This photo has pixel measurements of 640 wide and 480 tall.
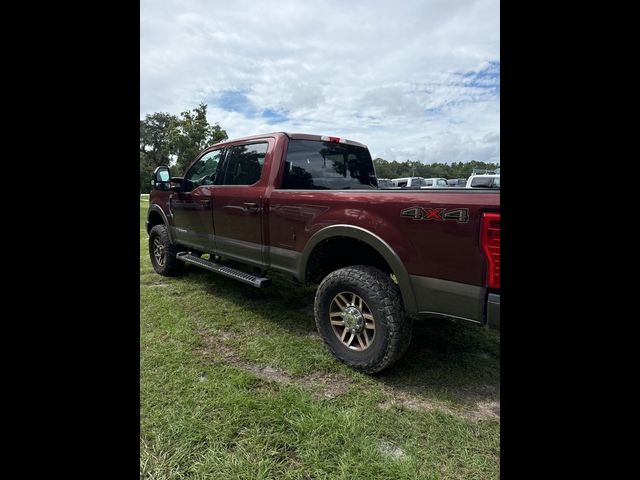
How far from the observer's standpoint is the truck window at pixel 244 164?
3.92 meters

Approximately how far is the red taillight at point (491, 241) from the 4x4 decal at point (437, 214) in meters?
0.12

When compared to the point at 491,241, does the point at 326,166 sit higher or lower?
higher

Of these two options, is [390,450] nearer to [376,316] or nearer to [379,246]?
[376,316]

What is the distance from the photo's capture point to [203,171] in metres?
4.86

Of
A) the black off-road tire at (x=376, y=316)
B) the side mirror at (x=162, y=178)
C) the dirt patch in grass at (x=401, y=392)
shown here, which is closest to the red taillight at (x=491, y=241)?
the black off-road tire at (x=376, y=316)

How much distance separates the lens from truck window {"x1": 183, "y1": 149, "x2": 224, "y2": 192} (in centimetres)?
462

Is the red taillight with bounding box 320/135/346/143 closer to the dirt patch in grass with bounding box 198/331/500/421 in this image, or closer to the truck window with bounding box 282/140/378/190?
the truck window with bounding box 282/140/378/190

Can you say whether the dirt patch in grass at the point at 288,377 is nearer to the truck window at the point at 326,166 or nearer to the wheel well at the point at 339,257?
the wheel well at the point at 339,257

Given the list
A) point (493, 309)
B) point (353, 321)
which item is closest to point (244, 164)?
point (353, 321)

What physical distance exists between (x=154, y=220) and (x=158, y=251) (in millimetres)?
550

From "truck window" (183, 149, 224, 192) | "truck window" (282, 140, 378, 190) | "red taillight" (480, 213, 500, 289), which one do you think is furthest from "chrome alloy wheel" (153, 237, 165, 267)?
"red taillight" (480, 213, 500, 289)
